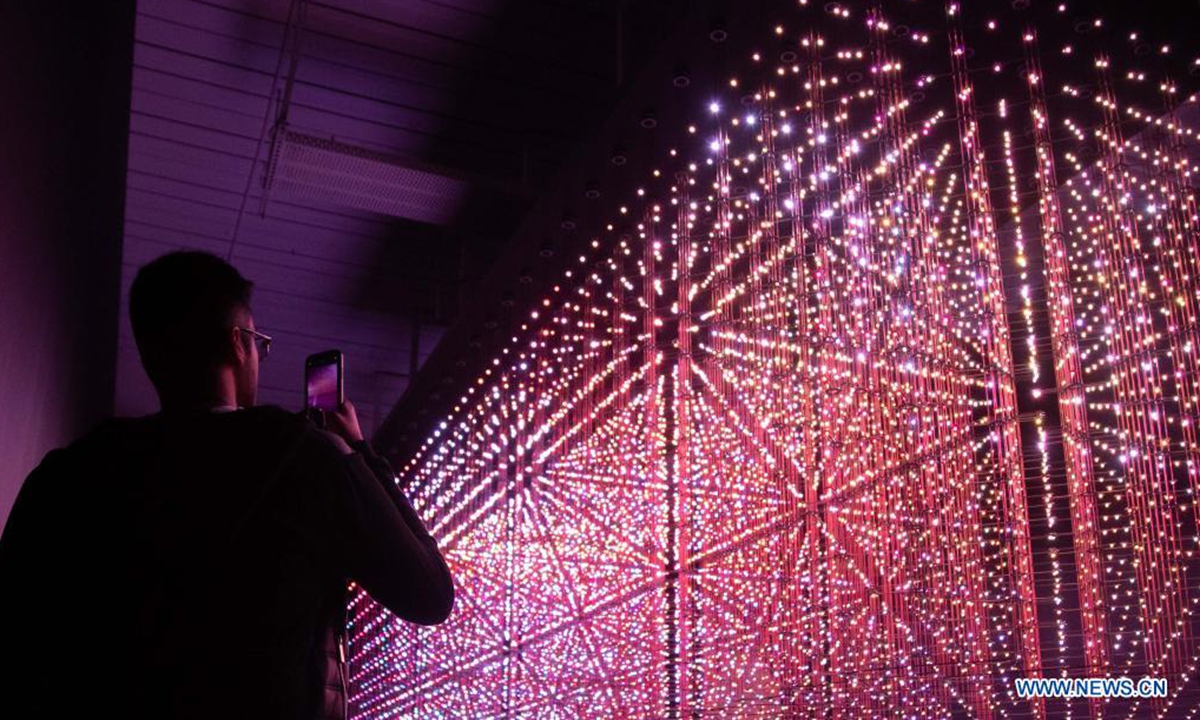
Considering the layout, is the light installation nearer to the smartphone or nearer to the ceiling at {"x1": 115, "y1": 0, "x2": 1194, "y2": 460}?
the ceiling at {"x1": 115, "y1": 0, "x2": 1194, "y2": 460}

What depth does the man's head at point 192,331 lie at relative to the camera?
1327 millimetres

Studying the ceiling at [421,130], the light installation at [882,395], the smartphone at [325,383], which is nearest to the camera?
the smartphone at [325,383]

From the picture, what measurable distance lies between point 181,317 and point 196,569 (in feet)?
1.02

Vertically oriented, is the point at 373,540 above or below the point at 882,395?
below

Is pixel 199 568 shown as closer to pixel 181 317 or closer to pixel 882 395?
pixel 181 317

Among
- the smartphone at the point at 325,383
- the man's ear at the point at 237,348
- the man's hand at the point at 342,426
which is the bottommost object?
the man's hand at the point at 342,426

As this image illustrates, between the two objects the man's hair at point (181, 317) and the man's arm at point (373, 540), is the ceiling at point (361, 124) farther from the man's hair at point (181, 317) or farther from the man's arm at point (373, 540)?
the man's arm at point (373, 540)

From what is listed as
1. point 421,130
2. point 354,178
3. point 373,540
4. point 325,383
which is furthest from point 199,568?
point 421,130

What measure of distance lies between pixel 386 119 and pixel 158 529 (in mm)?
4538

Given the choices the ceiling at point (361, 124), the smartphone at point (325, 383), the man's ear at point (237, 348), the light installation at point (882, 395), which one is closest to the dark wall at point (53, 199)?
the ceiling at point (361, 124)

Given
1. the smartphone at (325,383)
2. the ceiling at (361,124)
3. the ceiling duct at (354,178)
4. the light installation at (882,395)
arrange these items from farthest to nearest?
the ceiling duct at (354,178), the ceiling at (361,124), the light installation at (882,395), the smartphone at (325,383)

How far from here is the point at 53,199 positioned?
3.67m

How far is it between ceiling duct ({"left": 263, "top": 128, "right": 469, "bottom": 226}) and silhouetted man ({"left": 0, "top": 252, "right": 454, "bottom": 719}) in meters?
4.04

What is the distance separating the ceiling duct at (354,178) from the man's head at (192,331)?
3.87 m
